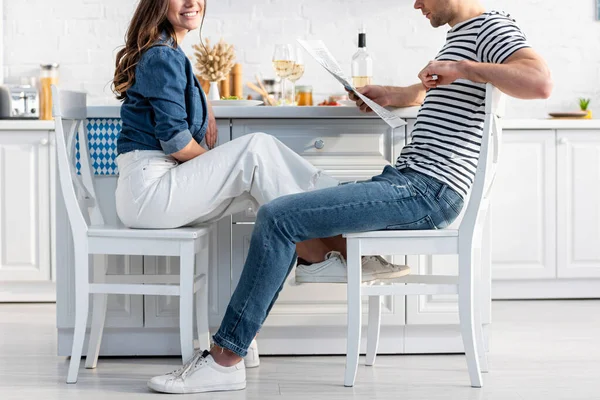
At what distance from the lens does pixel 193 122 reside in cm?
252

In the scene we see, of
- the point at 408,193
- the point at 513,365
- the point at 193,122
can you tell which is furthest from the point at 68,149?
the point at 513,365

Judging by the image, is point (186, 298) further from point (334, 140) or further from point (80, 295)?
point (334, 140)

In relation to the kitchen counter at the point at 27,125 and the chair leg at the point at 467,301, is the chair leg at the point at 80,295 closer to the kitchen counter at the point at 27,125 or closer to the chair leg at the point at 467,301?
the chair leg at the point at 467,301

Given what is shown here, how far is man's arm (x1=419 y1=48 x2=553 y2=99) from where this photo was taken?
7.18 feet

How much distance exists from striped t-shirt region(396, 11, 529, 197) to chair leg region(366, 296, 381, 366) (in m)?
0.48

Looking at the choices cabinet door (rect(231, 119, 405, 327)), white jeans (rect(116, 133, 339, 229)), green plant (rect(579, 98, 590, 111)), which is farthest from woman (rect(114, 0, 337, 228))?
green plant (rect(579, 98, 590, 111))

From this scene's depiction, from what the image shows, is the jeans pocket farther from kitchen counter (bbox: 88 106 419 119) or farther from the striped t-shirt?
kitchen counter (bbox: 88 106 419 119)

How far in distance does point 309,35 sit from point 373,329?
2.31 meters

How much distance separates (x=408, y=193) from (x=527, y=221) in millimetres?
1965

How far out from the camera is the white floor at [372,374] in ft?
7.78

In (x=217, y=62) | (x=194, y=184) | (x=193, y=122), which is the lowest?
(x=194, y=184)

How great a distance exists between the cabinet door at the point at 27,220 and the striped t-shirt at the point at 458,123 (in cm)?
223

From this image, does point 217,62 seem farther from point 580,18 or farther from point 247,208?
point 580,18

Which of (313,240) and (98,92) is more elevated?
(98,92)
